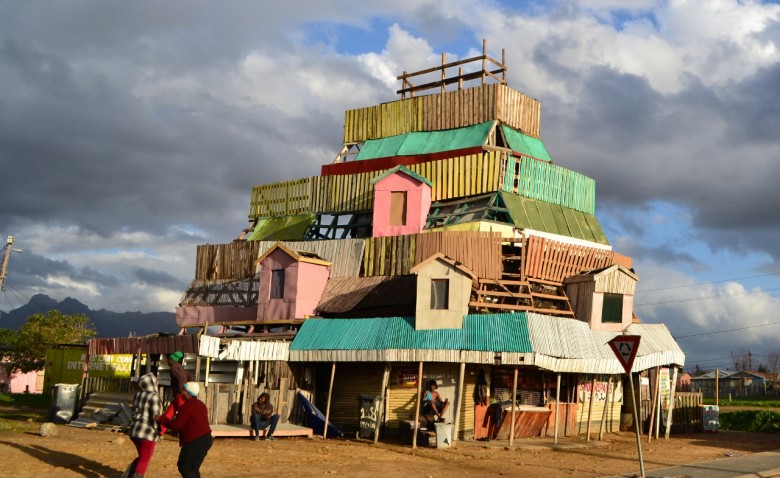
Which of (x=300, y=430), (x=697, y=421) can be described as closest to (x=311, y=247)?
(x=300, y=430)

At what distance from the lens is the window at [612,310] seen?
91.8 feet

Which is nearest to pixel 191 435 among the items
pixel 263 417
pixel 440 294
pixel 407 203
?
pixel 263 417

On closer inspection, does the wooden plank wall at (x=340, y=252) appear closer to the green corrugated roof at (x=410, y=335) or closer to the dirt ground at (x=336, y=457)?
the green corrugated roof at (x=410, y=335)

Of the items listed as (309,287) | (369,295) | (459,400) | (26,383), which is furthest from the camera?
(26,383)

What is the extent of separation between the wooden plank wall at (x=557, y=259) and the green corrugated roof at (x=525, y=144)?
278 inches

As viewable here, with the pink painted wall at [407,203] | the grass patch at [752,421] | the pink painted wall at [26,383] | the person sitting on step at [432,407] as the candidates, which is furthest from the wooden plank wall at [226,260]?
the pink painted wall at [26,383]

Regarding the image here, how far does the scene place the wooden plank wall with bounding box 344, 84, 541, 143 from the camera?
36281mm

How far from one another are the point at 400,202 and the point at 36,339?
3530 centimetres

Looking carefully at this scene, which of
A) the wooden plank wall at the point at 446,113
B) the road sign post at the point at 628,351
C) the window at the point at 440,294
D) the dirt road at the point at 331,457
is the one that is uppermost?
the wooden plank wall at the point at 446,113

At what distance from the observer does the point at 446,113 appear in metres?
37.5

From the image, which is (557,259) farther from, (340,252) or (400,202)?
(340,252)

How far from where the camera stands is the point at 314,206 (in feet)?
119

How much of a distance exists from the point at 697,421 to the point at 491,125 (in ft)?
47.5

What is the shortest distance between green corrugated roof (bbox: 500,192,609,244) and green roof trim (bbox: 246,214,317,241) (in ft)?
29.5
